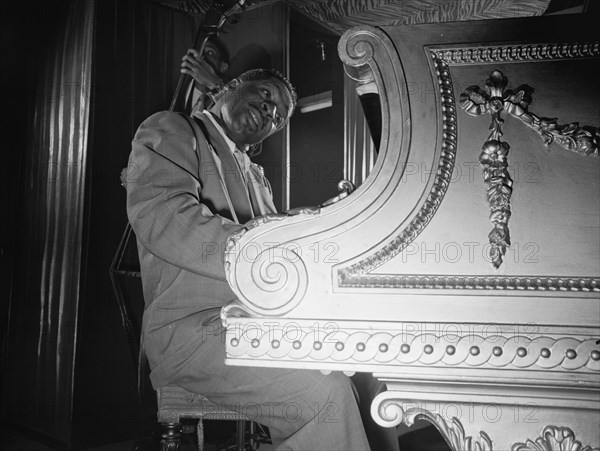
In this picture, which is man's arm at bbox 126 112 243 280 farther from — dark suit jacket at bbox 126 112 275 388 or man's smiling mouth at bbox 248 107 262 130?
man's smiling mouth at bbox 248 107 262 130

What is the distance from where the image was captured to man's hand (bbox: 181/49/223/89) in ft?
5.93

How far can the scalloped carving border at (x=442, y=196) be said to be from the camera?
22.0 inches

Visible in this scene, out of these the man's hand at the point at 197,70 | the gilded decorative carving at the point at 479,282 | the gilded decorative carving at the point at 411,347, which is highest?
the man's hand at the point at 197,70

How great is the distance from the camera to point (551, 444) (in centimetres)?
56

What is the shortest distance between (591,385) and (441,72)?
34 cm

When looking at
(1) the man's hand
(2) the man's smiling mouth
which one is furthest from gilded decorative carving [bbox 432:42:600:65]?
(1) the man's hand

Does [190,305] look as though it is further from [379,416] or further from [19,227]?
[19,227]

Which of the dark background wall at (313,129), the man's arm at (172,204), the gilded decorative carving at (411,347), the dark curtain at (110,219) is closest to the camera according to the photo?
the gilded decorative carving at (411,347)

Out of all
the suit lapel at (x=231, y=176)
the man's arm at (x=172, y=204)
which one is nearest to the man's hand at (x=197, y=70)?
the suit lapel at (x=231, y=176)

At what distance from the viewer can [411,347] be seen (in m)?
0.57

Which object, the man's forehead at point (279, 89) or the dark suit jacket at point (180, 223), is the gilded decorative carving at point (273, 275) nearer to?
the dark suit jacket at point (180, 223)

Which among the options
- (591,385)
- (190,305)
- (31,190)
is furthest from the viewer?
(31,190)

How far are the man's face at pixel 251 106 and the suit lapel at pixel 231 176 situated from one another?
0.10 metres

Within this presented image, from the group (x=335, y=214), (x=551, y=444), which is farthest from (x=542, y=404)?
(x=335, y=214)
